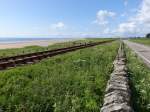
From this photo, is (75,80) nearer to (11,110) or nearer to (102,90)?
(102,90)

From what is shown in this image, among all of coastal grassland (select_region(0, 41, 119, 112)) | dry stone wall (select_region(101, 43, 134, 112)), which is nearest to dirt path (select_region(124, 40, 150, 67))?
coastal grassland (select_region(0, 41, 119, 112))

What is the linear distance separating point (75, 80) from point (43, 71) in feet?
9.46

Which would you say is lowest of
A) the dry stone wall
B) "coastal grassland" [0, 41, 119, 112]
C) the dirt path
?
the dirt path

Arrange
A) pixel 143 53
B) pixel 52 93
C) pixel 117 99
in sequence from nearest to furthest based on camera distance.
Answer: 1. pixel 117 99
2. pixel 52 93
3. pixel 143 53

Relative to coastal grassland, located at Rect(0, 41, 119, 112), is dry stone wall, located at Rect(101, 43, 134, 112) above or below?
above

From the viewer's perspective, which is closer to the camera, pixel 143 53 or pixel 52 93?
pixel 52 93

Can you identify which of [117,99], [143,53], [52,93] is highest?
[117,99]

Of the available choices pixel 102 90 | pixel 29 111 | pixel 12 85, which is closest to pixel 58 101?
pixel 29 111

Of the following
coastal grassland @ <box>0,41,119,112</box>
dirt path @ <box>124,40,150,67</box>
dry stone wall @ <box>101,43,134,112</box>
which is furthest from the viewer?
dirt path @ <box>124,40,150,67</box>

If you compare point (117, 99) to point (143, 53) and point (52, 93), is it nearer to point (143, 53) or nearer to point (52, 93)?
point (52, 93)

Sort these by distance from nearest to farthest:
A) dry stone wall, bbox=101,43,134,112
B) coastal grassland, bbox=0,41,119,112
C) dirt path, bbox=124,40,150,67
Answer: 1. dry stone wall, bbox=101,43,134,112
2. coastal grassland, bbox=0,41,119,112
3. dirt path, bbox=124,40,150,67

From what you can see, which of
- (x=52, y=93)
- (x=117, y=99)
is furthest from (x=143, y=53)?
(x=117, y=99)

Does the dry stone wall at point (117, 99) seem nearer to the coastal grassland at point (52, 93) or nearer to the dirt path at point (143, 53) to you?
the coastal grassland at point (52, 93)

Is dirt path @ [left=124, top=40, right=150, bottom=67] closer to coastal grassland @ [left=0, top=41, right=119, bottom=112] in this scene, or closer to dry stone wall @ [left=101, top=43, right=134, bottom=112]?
coastal grassland @ [left=0, top=41, right=119, bottom=112]
